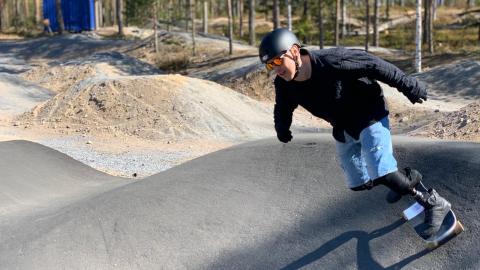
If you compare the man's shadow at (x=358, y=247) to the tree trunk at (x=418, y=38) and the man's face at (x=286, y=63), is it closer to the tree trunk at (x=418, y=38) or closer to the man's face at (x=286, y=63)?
the man's face at (x=286, y=63)

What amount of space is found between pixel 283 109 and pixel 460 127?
6.28 m

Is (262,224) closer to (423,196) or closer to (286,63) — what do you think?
(423,196)

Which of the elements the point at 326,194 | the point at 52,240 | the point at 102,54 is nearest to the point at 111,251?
the point at 52,240

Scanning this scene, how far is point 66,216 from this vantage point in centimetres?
643

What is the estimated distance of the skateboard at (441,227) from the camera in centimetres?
444

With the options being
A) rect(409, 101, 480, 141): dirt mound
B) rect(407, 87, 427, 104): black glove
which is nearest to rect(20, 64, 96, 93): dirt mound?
rect(409, 101, 480, 141): dirt mound

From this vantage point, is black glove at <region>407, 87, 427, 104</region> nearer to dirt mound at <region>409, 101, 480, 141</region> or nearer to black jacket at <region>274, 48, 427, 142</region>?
black jacket at <region>274, 48, 427, 142</region>

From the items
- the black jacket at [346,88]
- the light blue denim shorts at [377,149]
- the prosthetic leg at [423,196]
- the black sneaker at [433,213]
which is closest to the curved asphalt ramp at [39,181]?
the black jacket at [346,88]

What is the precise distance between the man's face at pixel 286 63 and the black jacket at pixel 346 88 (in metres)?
0.15

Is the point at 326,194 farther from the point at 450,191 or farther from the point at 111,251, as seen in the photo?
the point at 111,251

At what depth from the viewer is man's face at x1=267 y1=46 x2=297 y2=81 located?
4.12m

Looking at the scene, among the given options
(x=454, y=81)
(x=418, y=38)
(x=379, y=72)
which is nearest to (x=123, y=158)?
(x=379, y=72)

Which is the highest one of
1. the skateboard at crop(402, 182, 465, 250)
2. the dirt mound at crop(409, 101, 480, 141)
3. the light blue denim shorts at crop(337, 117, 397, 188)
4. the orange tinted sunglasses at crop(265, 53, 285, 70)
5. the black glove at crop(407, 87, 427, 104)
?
the orange tinted sunglasses at crop(265, 53, 285, 70)

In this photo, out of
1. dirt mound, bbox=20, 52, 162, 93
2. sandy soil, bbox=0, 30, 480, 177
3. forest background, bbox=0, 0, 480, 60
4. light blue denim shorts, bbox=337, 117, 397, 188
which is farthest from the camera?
forest background, bbox=0, 0, 480, 60
